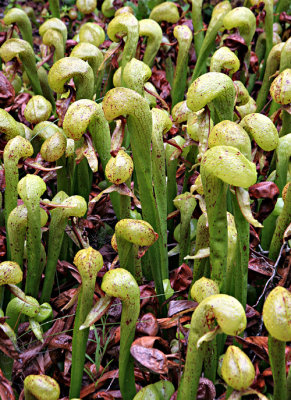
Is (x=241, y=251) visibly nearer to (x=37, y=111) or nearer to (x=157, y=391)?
(x=157, y=391)

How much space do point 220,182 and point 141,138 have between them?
311 mm

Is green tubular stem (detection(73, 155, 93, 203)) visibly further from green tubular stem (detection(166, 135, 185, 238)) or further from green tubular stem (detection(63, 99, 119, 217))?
green tubular stem (detection(166, 135, 185, 238))

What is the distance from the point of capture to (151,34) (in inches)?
80.3

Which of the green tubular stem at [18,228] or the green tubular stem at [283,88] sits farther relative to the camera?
the green tubular stem at [283,88]

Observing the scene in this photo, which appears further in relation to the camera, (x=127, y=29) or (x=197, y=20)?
(x=197, y=20)

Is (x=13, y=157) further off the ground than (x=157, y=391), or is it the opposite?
(x=13, y=157)

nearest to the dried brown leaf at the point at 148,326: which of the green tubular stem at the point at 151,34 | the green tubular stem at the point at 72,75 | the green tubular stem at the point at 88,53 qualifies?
the green tubular stem at the point at 72,75

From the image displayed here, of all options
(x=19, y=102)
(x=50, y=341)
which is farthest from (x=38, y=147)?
(x=50, y=341)

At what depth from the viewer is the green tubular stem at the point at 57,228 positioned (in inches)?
56.7

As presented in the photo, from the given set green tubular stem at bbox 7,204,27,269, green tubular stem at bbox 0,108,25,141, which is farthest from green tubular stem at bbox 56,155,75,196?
green tubular stem at bbox 7,204,27,269

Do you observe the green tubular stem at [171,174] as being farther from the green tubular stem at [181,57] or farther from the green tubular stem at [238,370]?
the green tubular stem at [238,370]

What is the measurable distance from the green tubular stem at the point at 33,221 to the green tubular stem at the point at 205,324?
57 centimetres

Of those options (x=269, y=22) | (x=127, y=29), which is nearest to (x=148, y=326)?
(x=127, y=29)

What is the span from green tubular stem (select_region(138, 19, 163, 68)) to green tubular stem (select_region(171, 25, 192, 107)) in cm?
8
